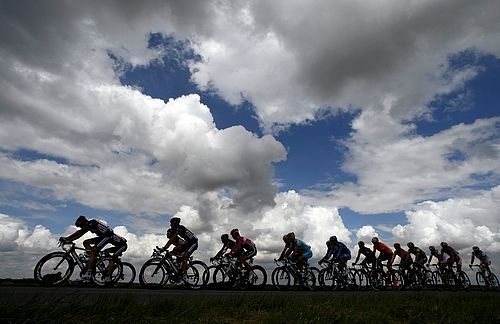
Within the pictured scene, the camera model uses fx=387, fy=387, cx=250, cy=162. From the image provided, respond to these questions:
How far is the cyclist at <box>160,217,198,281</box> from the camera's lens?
13.7 metres

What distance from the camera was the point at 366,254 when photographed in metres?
18.1

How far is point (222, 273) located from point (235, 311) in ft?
23.4

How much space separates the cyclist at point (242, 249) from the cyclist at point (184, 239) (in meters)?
1.48

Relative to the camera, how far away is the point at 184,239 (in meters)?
14.0

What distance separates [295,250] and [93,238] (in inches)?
301

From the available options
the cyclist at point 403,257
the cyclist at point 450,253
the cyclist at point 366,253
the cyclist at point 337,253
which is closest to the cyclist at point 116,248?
the cyclist at point 337,253

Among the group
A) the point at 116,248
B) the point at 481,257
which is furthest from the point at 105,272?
the point at 481,257

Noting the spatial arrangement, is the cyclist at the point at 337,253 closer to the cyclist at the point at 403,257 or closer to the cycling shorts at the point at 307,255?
the cycling shorts at the point at 307,255

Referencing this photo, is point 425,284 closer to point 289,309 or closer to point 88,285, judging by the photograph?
point 289,309

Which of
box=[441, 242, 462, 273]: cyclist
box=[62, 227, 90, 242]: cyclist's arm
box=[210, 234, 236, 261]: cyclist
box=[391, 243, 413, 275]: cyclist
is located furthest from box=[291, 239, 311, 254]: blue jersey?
box=[441, 242, 462, 273]: cyclist

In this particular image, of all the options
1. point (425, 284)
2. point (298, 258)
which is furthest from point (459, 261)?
point (298, 258)

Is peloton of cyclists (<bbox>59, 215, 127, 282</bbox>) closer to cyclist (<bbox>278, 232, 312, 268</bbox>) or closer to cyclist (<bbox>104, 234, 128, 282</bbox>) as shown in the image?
cyclist (<bbox>104, 234, 128, 282</bbox>)

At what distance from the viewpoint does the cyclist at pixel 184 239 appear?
1373cm

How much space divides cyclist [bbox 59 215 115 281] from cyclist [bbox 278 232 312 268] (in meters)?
6.73
